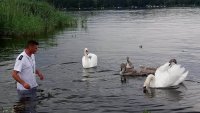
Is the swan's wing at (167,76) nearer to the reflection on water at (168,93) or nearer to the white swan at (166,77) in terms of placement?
the white swan at (166,77)

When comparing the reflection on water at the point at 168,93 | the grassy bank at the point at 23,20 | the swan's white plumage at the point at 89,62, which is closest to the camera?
the reflection on water at the point at 168,93

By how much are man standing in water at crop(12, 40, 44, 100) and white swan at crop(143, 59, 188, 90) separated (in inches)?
194

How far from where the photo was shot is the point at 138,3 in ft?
488

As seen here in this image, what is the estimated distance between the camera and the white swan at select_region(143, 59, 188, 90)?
17.7 meters

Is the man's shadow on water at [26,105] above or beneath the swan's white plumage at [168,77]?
beneath

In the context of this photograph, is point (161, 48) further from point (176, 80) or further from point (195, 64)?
point (176, 80)

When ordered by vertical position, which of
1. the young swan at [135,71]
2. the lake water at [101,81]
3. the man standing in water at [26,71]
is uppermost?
the man standing in water at [26,71]

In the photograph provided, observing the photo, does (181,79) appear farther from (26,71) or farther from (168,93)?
(26,71)

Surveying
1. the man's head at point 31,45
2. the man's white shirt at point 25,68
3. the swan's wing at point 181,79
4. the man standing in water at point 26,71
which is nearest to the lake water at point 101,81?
the swan's wing at point 181,79

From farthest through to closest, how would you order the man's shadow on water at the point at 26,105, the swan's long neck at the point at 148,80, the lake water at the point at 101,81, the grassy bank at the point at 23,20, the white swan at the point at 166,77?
the grassy bank at the point at 23,20, the white swan at the point at 166,77, the swan's long neck at the point at 148,80, the lake water at the point at 101,81, the man's shadow on water at the point at 26,105

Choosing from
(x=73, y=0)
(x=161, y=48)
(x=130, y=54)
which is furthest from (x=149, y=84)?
(x=73, y=0)

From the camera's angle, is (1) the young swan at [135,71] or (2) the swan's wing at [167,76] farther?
(1) the young swan at [135,71]

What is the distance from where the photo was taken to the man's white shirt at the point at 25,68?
14.0 metres

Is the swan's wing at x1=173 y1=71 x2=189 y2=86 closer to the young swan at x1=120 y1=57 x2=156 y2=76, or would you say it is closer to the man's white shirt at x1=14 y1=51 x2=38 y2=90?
the young swan at x1=120 y1=57 x2=156 y2=76
